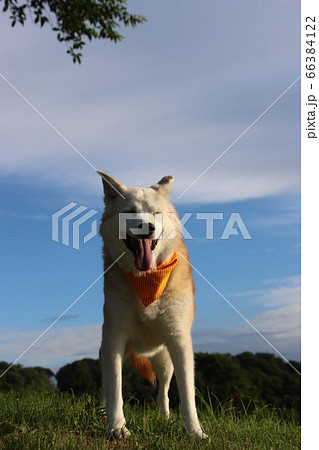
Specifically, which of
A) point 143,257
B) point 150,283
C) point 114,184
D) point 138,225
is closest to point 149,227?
point 138,225

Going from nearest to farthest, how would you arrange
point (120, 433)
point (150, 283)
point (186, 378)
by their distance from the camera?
1. point (120, 433)
2. point (186, 378)
3. point (150, 283)

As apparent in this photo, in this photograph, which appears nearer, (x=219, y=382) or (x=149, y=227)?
(x=149, y=227)

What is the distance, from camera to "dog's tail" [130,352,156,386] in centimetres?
720

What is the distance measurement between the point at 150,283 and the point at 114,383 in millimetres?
1053

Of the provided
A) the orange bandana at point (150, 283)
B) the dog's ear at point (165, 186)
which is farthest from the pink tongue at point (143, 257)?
the dog's ear at point (165, 186)

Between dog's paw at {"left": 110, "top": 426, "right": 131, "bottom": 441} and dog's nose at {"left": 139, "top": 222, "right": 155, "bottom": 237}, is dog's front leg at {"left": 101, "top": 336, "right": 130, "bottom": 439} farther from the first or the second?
dog's nose at {"left": 139, "top": 222, "right": 155, "bottom": 237}

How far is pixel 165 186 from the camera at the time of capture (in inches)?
263

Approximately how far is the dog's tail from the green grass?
365mm

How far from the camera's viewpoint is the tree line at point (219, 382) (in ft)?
25.2

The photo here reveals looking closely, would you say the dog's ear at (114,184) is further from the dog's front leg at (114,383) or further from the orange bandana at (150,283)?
the dog's front leg at (114,383)

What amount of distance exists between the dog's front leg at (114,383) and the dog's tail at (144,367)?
88 cm

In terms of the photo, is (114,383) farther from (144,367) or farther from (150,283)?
(144,367)

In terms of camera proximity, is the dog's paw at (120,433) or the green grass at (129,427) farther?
the dog's paw at (120,433)
